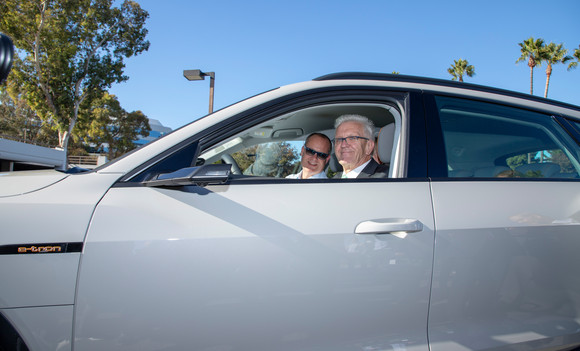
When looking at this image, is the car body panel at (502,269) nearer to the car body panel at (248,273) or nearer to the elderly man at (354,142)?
the car body panel at (248,273)

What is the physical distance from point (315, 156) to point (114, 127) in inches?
1558

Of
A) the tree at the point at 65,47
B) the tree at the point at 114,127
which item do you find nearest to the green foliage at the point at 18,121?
the tree at the point at 114,127

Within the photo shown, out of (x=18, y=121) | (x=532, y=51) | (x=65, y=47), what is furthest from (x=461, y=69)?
(x=18, y=121)

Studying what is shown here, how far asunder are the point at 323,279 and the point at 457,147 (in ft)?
3.22

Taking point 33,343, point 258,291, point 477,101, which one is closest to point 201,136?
point 258,291

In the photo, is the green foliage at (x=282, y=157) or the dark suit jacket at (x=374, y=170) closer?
the dark suit jacket at (x=374, y=170)

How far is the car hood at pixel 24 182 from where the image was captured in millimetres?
1286

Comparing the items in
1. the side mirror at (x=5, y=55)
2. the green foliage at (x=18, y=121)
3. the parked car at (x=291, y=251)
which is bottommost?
the parked car at (x=291, y=251)

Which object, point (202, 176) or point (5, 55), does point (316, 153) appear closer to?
point (202, 176)

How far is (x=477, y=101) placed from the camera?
1855 millimetres

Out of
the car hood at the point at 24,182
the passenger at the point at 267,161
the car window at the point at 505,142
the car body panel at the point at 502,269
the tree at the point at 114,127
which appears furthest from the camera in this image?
the tree at the point at 114,127

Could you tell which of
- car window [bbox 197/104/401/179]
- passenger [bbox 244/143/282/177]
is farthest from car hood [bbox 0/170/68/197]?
passenger [bbox 244/143/282/177]

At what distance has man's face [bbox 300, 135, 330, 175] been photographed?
8.99 feet

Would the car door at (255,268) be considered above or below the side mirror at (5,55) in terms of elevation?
below
